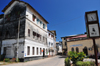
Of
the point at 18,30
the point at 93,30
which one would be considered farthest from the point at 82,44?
the point at 93,30

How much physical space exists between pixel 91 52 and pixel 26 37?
16945 millimetres

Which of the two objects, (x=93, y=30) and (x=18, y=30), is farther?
(x=18, y=30)

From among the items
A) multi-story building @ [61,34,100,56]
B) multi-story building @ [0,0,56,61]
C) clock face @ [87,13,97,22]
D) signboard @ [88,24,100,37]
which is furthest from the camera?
multi-story building @ [61,34,100,56]

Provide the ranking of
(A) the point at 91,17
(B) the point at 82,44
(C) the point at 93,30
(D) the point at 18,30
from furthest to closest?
(B) the point at 82,44 < (D) the point at 18,30 < (A) the point at 91,17 < (C) the point at 93,30

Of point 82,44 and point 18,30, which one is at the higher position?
point 18,30

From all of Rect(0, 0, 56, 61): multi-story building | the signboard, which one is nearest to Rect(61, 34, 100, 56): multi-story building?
Rect(0, 0, 56, 61): multi-story building

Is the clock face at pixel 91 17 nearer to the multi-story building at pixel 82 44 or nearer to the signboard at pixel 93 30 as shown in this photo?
the signboard at pixel 93 30

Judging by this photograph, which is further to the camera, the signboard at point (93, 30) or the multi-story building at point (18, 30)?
the multi-story building at point (18, 30)

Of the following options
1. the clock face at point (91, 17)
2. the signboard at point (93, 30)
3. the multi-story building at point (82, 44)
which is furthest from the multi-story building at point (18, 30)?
the signboard at point (93, 30)

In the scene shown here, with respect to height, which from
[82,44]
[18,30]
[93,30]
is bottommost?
[82,44]

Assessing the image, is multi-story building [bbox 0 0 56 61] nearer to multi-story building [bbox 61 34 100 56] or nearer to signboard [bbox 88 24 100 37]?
multi-story building [bbox 61 34 100 56]

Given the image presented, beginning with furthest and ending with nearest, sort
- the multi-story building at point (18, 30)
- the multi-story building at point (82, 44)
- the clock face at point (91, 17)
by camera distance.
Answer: the multi-story building at point (82, 44)
the multi-story building at point (18, 30)
the clock face at point (91, 17)

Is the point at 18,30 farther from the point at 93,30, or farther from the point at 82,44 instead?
the point at 82,44

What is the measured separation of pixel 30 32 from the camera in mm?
20281
